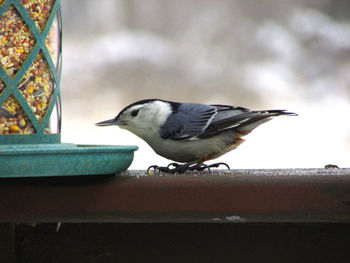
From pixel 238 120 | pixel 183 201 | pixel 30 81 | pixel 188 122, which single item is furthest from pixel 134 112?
pixel 183 201

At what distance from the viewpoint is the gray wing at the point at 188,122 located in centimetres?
246

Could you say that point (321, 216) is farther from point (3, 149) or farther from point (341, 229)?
point (3, 149)

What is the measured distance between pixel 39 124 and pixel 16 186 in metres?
0.23

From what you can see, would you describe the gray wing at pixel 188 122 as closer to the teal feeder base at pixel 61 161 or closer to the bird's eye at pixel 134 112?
the bird's eye at pixel 134 112

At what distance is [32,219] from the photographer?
Answer: 5.51 ft

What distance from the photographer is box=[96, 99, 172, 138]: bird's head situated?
253 centimetres

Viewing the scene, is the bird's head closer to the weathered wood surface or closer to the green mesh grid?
the green mesh grid

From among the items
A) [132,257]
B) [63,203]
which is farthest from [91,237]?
[63,203]

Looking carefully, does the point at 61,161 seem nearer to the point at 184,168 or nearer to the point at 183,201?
the point at 183,201

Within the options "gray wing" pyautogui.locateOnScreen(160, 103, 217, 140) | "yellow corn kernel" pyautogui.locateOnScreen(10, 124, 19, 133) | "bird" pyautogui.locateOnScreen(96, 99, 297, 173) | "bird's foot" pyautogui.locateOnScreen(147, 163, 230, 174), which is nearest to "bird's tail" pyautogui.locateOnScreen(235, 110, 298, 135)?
"bird" pyautogui.locateOnScreen(96, 99, 297, 173)

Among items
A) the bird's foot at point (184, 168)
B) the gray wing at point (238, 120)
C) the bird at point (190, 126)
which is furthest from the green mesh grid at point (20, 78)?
the gray wing at point (238, 120)

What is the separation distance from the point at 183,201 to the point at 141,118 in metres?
0.92

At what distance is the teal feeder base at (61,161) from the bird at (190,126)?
72cm

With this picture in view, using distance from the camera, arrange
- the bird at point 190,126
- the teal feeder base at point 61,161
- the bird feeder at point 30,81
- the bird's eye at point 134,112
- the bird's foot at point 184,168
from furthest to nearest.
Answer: the bird's eye at point 134,112 → the bird at point 190,126 → the bird's foot at point 184,168 → the bird feeder at point 30,81 → the teal feeder base at point 61,161
